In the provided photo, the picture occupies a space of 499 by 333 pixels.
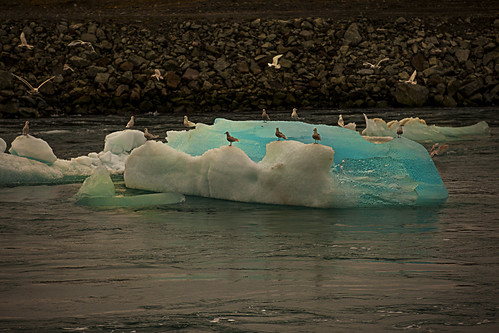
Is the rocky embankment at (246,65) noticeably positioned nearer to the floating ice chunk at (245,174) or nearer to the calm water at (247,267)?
the floating ice chunk at (245,174)

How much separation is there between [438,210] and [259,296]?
4.47 metres

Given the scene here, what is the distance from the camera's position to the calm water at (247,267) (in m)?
6.11

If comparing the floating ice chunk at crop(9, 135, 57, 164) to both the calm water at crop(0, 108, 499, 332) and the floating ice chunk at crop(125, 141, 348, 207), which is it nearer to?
the calm water at crop(0, 108, 499, 332)

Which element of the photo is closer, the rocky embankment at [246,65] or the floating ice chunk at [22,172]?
the floating ice chunk at [22,172]

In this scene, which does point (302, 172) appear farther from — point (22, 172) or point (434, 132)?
point (434, 132)

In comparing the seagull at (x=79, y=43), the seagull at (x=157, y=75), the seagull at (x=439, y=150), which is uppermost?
the seagull at (x=79, y=43)

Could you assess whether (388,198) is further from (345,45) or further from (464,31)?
(464,31)

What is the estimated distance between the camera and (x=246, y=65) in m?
33.0

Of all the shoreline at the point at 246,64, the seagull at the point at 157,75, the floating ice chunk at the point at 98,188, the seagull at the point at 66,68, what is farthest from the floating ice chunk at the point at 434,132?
the seagull at the point at 66,68

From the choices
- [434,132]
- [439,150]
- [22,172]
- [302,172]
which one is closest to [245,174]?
[302,172]

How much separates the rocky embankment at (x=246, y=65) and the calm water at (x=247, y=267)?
63.7 feet

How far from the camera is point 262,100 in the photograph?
31250 mm

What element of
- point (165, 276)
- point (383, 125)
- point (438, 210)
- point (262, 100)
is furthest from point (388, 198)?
point (262, 100)

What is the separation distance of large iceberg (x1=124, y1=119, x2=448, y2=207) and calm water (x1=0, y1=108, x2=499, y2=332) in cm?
24
